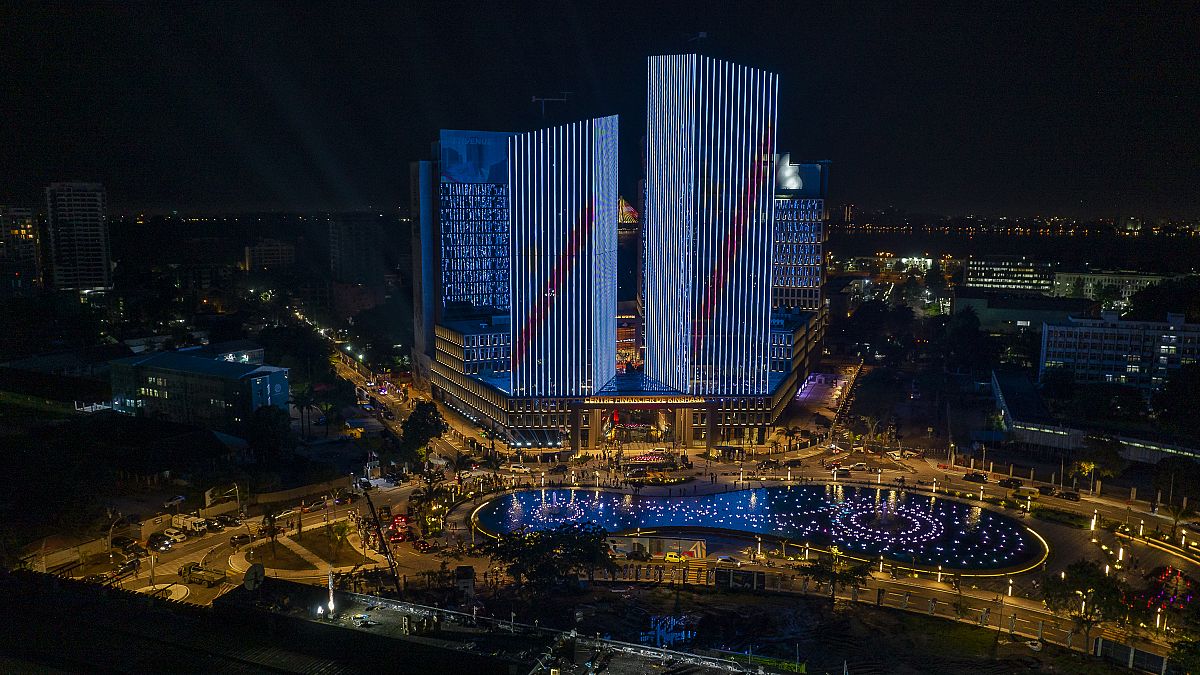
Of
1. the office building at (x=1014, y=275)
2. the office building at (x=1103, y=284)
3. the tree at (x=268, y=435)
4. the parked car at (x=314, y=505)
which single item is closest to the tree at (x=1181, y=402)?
the office building at (x=1103, y=284)

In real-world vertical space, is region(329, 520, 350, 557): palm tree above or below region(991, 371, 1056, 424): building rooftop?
below

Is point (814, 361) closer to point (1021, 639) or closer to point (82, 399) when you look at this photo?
point (1021, 639)

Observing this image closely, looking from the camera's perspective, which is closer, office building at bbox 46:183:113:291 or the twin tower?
the twin tower

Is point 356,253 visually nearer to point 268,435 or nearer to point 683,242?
point 683,242

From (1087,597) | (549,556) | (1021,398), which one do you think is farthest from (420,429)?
(1021,398)

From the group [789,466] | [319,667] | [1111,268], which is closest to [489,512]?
[789,466]

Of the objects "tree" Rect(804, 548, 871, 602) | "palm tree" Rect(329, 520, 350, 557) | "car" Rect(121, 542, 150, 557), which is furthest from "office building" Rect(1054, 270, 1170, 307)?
"car" Rect(121, 542, 150, 557)

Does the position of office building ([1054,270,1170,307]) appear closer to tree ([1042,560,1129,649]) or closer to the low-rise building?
the low-rise building
